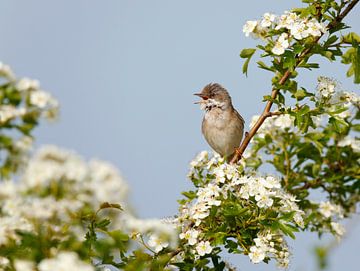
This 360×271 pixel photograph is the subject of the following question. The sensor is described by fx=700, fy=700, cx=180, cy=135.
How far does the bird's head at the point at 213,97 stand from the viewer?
7281 millimetres

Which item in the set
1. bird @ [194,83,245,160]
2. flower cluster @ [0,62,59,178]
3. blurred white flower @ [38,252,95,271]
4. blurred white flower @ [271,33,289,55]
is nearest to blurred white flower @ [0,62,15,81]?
flower cluster @ [0,62,59,178]

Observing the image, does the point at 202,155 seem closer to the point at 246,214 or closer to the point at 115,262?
the point at 246,214

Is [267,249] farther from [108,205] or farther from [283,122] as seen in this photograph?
[283,122]

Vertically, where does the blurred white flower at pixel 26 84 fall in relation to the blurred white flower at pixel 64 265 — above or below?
above

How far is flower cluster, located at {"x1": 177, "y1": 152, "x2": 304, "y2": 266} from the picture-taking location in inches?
174

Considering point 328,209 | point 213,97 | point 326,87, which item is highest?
point 213,97

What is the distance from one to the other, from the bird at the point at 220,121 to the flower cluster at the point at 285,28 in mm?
2250

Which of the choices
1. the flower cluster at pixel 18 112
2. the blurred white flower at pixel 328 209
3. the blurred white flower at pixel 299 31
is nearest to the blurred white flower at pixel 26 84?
the flower cluster at pixel 18 112

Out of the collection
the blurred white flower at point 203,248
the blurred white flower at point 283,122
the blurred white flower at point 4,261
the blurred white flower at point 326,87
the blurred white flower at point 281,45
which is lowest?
the blurred white flower at point 4,261

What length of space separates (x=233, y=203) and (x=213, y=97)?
2993mm

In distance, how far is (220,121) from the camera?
734 centimetres

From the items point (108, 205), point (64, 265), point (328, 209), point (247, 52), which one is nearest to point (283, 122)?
point (328, 209)

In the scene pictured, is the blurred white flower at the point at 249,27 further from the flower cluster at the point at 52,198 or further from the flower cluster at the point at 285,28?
the flower cluster at the point at 52,198

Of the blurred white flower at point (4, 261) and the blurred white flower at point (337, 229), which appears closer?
the blurred white flower at point (4, 261)
